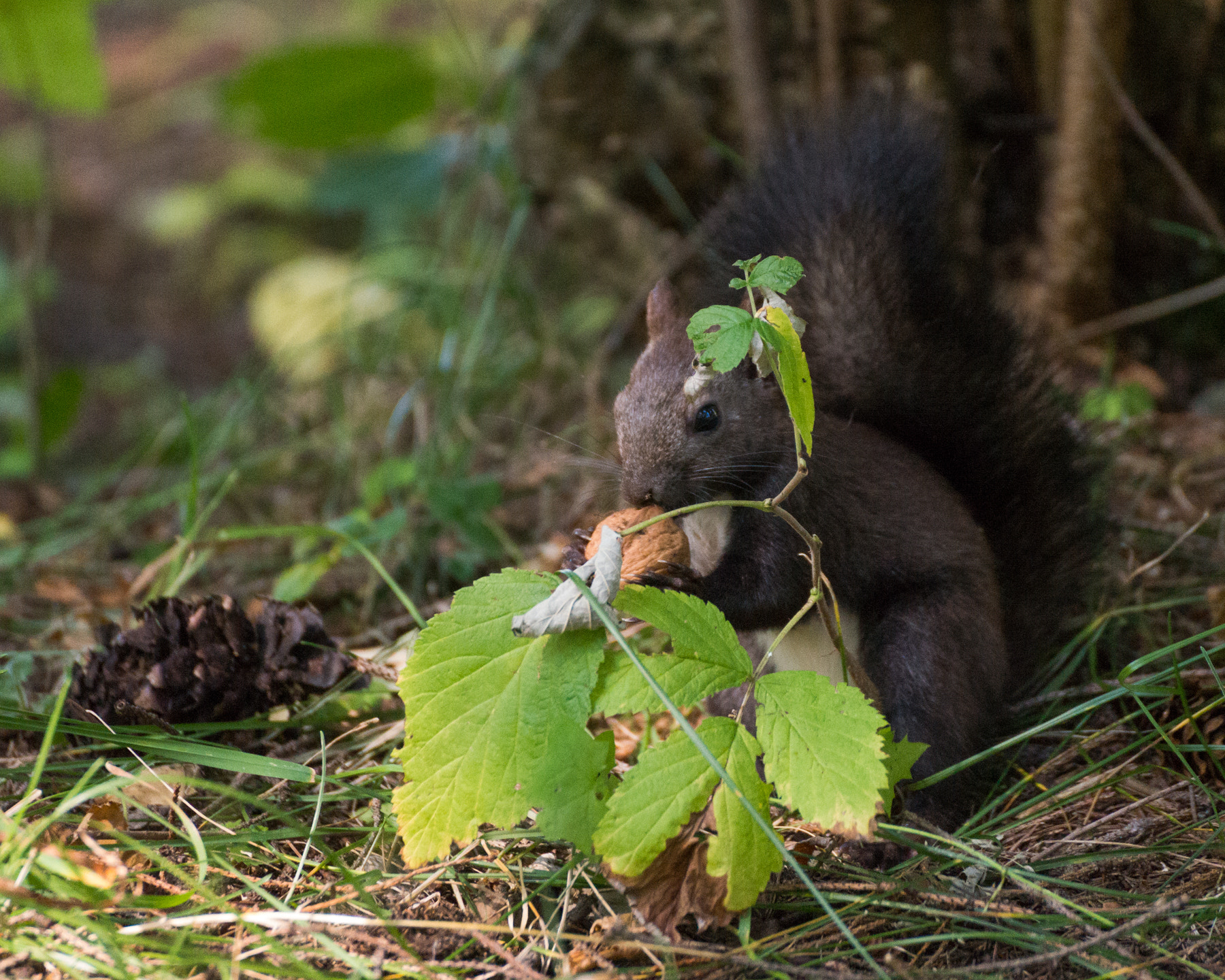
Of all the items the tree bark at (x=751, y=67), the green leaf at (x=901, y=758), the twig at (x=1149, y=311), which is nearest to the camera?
the green leaf at (x=901, y=758)

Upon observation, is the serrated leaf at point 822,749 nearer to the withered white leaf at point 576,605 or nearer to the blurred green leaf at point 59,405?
the withered white leaf at point 576,605

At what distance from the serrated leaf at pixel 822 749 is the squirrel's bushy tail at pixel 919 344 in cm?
84

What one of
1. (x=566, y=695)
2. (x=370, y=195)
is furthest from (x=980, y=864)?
(x=370, y=195)

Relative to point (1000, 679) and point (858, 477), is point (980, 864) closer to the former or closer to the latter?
point (1000, 679)

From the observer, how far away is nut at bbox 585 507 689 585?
1747 mm

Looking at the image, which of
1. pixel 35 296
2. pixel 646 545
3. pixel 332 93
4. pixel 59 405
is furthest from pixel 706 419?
pixel 59 405

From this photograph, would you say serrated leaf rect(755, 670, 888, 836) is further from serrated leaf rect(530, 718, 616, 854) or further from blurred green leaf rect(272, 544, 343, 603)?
blurred green leaf rect(272, 544, 343, 603)

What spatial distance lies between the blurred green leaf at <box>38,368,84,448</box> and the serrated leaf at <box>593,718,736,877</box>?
3.42 m

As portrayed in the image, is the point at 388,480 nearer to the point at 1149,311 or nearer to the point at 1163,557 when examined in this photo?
the point at 1163,557

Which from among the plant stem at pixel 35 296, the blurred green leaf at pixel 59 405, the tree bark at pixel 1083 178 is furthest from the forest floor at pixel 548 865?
the blurred green leaf at pixel 59 405

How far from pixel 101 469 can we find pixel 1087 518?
3.93 meters

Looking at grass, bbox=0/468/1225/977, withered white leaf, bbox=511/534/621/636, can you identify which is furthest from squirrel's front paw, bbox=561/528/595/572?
grass, bbox=0/468/1225/977

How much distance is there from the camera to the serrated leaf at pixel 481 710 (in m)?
1.42

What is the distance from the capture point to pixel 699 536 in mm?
2027
